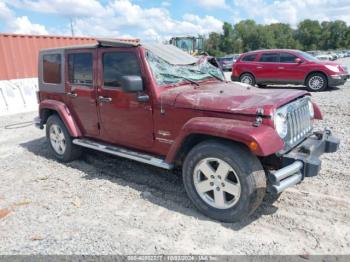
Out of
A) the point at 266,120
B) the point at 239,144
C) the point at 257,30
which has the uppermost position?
the point at 257,30

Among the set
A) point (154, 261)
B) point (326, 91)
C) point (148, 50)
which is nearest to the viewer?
point (154, 261)

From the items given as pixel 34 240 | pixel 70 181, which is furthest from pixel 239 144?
pixel 70 181

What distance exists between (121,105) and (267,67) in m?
9.89

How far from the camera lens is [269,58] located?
42.2 feet

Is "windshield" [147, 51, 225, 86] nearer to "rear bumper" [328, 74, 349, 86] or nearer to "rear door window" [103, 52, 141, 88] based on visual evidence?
"rear door window" [103, 52, 141, 88]

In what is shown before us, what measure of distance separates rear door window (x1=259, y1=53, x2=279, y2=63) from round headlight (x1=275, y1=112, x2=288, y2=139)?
1024cm

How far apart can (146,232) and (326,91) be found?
35.6ft

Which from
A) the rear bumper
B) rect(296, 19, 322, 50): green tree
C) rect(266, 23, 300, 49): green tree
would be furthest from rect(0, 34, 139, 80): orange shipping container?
rect(296, 19, 322, 50): green tree

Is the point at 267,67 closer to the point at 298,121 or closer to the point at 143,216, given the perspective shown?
the point at 298,121

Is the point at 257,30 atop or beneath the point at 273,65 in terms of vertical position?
atop

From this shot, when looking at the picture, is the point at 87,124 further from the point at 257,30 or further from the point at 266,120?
the point at 257,30

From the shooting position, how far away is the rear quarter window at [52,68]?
5.38m

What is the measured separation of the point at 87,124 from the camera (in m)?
5.05

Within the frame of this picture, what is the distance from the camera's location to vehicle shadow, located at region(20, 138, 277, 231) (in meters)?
3.67
